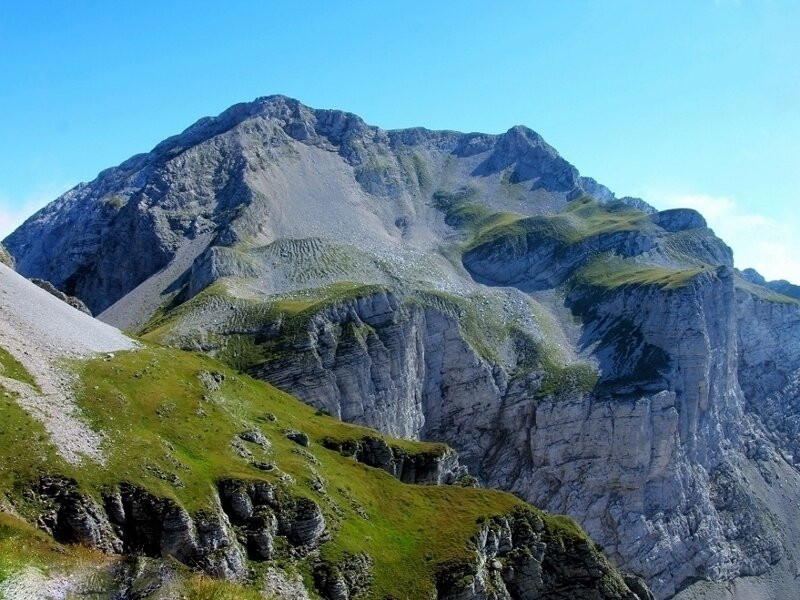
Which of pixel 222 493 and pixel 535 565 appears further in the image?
pixel 535 565

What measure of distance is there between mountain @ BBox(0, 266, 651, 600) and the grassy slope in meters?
0.19

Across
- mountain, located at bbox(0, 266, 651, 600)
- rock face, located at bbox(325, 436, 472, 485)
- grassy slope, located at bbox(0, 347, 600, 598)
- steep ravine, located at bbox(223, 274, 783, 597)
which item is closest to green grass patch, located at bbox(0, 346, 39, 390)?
mountain, located at bbox(0, 266, 651, 600)

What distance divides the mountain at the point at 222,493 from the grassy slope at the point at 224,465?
186 mm

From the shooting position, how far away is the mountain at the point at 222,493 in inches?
2357

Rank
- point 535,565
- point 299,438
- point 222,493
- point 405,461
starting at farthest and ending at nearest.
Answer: point 405,461, point 299,438, point 535,565, point 222,493

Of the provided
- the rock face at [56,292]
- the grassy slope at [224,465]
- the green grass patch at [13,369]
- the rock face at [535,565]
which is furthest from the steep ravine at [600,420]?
the green grass patch at [13,369]

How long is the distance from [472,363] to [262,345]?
52030 millimetres

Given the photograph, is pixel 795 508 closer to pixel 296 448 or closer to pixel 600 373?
pixel 600 373

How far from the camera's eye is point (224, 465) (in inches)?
2918

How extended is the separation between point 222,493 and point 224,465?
386 cm

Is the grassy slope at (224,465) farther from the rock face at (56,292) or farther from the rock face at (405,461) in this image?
the rock face at (56,292)

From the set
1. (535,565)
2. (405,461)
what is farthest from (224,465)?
A: (405,461)

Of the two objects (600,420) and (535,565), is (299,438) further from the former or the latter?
(600,420)

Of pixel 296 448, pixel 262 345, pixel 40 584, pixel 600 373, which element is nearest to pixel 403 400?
pixel 262 345
